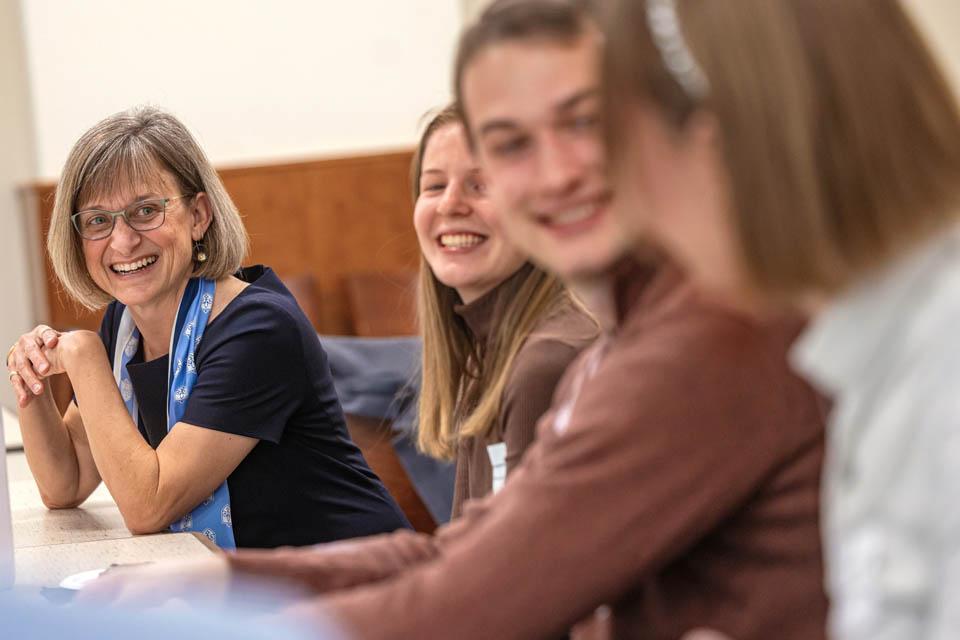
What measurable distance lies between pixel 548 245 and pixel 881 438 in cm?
39

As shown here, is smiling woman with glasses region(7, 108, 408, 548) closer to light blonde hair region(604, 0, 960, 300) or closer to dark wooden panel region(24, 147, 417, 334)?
light blonde hair region(604, 0, 960, 300)

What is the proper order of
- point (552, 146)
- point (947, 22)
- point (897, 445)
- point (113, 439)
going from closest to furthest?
1. point (897, 445)
2. point (552, 146)
3. point (113, 439)
4. point (947, 22)

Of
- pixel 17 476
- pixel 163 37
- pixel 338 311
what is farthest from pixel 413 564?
pixel 163 37

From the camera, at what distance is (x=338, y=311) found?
514cm

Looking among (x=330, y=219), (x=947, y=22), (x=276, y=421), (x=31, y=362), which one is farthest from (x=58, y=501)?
(x=947, y=22)

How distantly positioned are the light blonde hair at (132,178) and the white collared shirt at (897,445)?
1.58 metres

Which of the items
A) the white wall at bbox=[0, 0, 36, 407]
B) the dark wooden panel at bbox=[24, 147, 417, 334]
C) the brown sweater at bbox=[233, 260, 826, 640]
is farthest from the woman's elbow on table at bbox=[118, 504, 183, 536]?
the white wall at bbox=[0, 0, 36, 407]

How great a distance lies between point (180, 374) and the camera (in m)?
2.09

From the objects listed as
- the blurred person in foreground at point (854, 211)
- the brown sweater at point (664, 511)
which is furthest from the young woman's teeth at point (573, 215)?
the blurred person in foreground at point (854, 211)

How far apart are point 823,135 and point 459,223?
117 cm

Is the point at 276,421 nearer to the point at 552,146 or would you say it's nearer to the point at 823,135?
the point at 552,146

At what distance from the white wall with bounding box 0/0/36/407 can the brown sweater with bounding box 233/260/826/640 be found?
14.9ft

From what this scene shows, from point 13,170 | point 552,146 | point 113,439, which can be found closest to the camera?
point 552,146

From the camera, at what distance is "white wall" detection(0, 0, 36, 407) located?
501cm
